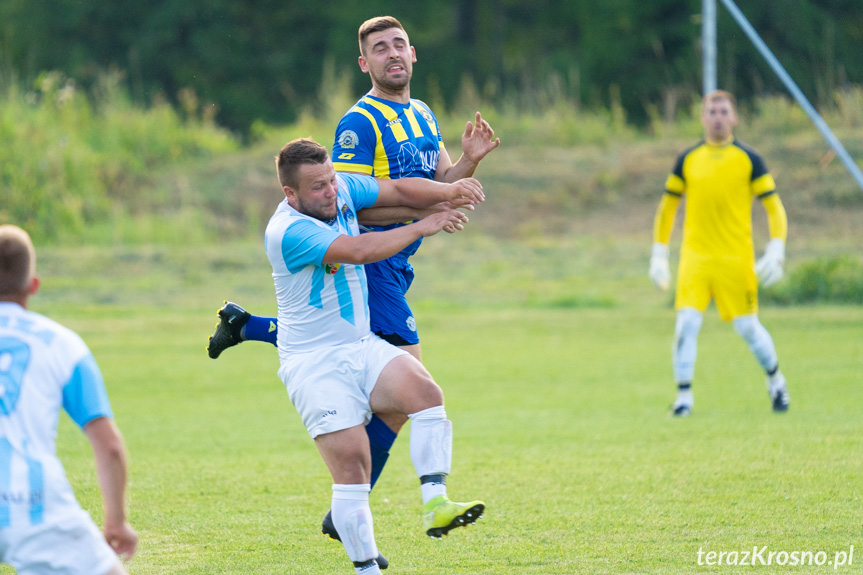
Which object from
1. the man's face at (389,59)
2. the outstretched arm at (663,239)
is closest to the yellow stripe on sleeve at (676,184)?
the outstretched arm at (663,239)

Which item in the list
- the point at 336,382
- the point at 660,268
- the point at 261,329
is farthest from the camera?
the point at 660,268

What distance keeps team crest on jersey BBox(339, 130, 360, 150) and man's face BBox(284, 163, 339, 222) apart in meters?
0.52

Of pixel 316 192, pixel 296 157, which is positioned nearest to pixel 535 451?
pixel 316 192

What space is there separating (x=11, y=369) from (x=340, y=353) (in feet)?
5.67

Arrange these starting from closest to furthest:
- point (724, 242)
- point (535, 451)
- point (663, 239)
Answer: point (535, 451) → point (724, 242) → point (663, 239)

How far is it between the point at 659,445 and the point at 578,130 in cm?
2168

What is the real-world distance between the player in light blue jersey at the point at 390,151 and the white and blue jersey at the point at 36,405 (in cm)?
215

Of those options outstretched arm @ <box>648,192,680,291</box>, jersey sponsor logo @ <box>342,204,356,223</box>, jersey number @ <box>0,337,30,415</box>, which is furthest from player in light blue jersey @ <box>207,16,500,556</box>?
outstretched arm @ <box>648,192,680,291</box>

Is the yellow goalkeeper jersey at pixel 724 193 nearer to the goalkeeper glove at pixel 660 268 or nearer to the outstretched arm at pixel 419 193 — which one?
the goalkeeper glove at pixel 660 268

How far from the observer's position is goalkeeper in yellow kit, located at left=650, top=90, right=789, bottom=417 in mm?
8992

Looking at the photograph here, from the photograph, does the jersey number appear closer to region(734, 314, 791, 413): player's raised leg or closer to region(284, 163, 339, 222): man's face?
region(284, 163, 339, 222): man's face

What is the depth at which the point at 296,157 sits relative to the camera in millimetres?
4539

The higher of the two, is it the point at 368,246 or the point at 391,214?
the point at 391,214

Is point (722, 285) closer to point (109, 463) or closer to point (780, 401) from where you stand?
point (780, 401)
